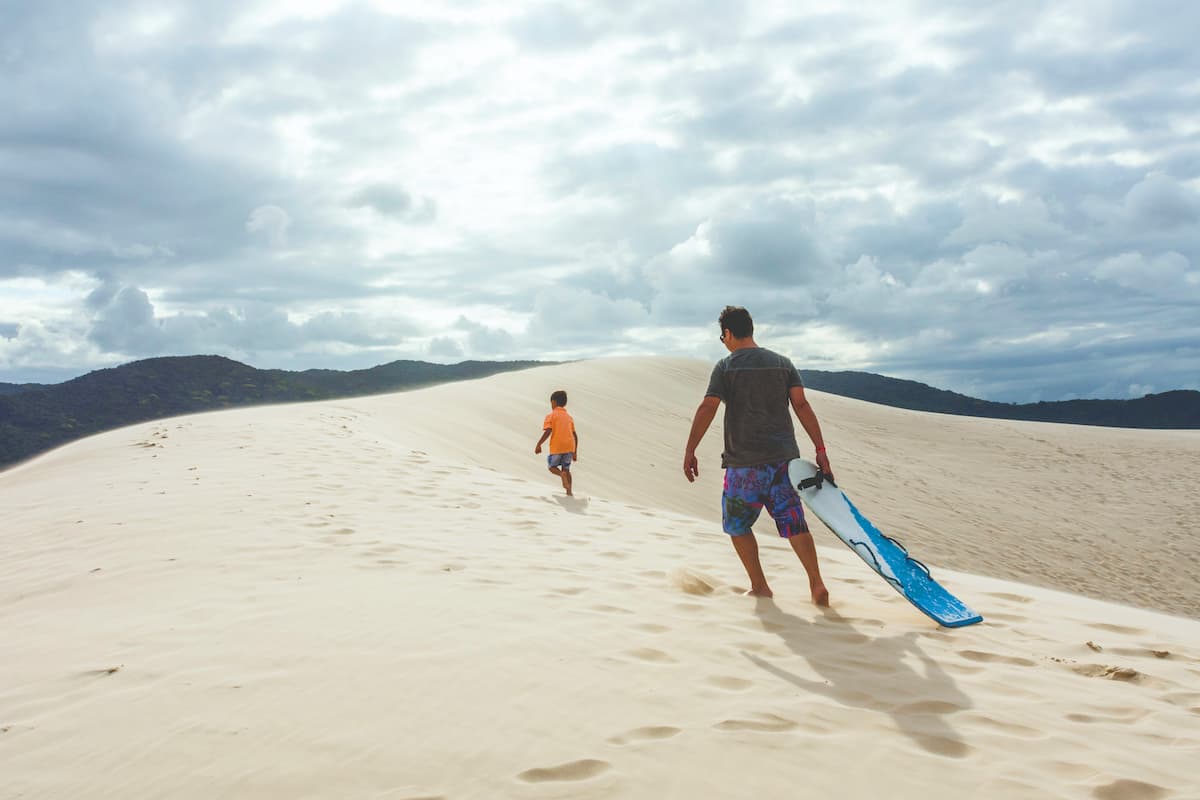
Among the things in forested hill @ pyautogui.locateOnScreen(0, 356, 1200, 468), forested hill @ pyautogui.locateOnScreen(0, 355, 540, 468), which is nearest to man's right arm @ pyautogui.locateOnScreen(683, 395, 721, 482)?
forested hill @ pyautogui.locateOnScreen(0, 356, 1200, 468)

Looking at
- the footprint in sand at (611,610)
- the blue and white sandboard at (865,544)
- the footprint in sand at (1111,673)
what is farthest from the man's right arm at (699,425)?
the footprint in sand at (1111,673)

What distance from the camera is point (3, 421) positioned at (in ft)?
259

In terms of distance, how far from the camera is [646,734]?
2699 millimetres

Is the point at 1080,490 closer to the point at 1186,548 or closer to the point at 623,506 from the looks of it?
the point at 1186,548

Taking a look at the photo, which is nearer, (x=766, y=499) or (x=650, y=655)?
→ (x=650, y=655)

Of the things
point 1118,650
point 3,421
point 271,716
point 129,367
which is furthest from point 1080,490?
point 129,367

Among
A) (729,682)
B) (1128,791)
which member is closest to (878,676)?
(729,682)

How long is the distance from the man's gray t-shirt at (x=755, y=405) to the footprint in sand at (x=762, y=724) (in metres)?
2.09

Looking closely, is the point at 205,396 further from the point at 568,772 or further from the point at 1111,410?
the point at 1111,410

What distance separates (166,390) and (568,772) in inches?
4831

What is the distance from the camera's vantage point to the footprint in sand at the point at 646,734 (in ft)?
8.67

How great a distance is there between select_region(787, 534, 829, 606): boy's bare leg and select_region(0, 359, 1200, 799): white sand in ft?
0.34

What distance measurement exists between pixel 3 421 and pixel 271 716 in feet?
326

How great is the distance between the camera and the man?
4766mm
